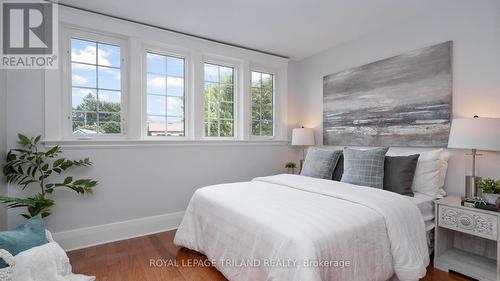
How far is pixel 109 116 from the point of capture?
→ 9.19 feet

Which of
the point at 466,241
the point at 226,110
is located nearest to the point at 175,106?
the point at 226,110

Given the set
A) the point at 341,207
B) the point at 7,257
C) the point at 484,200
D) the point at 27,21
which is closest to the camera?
the point at 7,257

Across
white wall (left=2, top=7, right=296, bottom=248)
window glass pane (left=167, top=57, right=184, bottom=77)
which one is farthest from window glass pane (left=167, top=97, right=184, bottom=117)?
white wall (left=2, top=7, right=296, bottom=248)

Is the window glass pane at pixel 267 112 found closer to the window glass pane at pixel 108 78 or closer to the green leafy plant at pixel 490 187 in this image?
the window glass pane at pixel 108 78

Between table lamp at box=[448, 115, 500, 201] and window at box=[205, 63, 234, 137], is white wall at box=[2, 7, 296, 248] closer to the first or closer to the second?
window at box=[205, 63, 234, 137]

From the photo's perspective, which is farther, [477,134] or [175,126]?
[175,126]

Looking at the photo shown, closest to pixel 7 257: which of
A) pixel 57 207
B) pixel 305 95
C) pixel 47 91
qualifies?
pixel 57 207

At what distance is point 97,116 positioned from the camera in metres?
2.73

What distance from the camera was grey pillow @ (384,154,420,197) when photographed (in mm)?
2271

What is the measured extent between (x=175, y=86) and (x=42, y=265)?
2334mm

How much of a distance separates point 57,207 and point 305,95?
357cm

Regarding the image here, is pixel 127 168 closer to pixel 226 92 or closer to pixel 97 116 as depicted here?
pixel 97 116

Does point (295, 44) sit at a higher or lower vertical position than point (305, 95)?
higher

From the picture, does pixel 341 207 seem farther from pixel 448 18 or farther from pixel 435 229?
pixel 448 18
